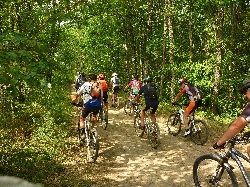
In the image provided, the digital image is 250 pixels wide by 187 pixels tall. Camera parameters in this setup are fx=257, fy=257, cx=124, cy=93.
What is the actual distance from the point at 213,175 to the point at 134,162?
3.79 meters

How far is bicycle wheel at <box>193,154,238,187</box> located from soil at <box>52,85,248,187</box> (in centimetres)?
93

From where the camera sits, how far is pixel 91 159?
8.95 metres

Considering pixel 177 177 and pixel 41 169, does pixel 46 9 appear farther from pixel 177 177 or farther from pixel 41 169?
pixel 177 177

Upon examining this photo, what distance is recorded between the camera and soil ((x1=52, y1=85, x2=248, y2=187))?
7.71 meters

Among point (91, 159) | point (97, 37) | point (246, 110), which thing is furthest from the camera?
point (97, 37)

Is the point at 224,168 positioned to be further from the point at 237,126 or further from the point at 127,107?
the point at 127,107

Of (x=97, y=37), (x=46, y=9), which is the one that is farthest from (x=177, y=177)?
(x=97, y=37)

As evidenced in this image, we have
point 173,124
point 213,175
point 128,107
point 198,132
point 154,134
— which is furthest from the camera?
point 128,107

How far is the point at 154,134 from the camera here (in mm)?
10539

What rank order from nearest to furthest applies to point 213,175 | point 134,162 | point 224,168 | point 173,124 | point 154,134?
point 224,168 → point 213,175 → point 134,162 → point 154,134 → point 173,124

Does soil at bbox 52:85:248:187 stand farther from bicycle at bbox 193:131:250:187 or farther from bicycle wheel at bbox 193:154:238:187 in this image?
bicycle at bbox 193:131:250:187

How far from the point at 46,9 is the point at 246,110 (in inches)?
173

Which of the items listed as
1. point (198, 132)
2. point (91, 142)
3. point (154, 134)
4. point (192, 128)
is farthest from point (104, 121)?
point (198, 132)

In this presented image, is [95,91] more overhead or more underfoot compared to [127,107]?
more overhead
